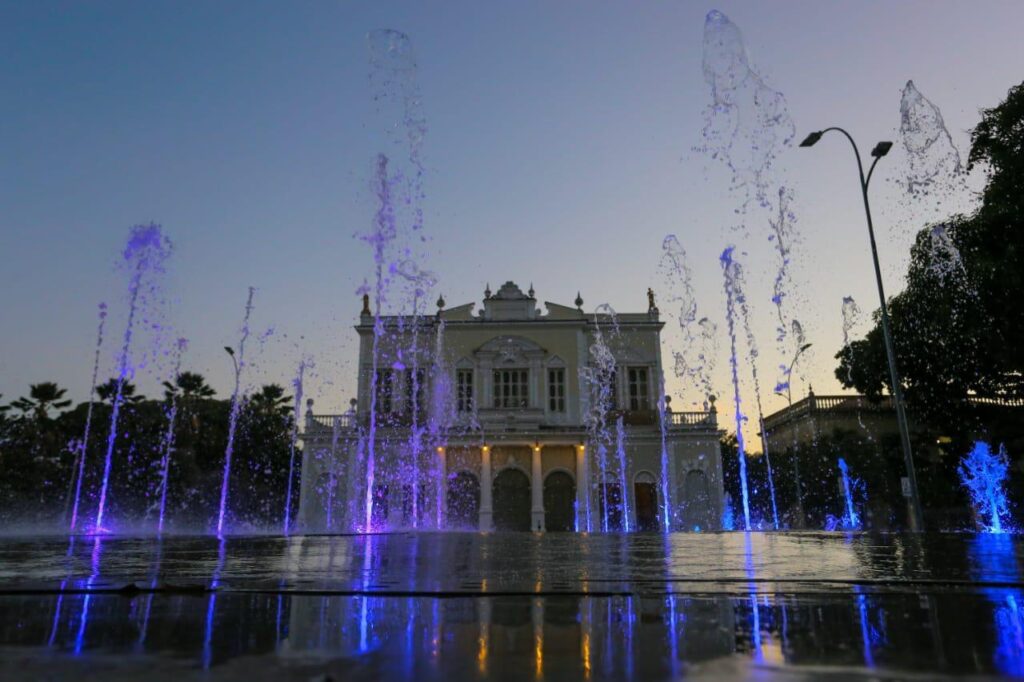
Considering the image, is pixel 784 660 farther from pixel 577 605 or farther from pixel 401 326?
pixel 401 326

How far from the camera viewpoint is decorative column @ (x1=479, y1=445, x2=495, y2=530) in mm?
31688

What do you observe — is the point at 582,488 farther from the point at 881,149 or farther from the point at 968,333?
the point at 881,149

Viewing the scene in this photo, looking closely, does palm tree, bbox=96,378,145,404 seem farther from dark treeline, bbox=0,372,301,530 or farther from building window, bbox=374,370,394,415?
building window, bbox=374,370,394,415

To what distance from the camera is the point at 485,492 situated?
32125 mm

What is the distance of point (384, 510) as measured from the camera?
3259 cm

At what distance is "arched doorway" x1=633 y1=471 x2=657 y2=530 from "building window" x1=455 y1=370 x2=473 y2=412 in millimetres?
8699

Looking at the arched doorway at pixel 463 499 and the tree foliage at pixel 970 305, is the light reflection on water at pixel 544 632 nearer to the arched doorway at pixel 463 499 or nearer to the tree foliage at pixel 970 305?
the tree foliage at pixel 970 305

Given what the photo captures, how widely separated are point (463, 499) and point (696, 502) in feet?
35.3

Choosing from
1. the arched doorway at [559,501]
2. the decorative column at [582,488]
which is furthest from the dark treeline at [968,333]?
the arched doorway at [559,501]

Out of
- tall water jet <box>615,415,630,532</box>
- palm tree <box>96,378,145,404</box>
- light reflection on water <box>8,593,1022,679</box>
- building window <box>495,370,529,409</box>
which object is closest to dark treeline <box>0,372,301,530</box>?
palm tree <box>96,378,145,404</box>

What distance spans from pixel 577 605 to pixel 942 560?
12.4 ft

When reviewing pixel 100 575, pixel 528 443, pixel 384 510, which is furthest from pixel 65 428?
pixel 100 575

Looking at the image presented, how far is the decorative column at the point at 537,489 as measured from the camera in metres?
31.8

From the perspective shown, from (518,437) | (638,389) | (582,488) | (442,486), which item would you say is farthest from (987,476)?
(442,486)
